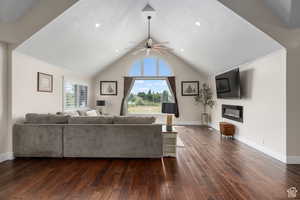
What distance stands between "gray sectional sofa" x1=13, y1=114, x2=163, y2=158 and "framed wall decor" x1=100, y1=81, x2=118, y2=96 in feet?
17.4

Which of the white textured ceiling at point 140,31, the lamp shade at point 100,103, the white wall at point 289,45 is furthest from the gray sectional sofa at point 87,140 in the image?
the lamp shade at point 100,103

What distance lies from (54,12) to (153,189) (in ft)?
12.7

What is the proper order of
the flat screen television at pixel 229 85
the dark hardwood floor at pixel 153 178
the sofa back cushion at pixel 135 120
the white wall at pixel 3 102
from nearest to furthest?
the dark hardwood floor at pixel 153 178 < the white wall at pixel 3 102 < the sofa back cushion at pixel 135 120 < the flat screen television at pixel 229 85

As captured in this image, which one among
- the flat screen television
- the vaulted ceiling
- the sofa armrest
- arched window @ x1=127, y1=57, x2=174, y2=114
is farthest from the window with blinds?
the vaulted ceiling

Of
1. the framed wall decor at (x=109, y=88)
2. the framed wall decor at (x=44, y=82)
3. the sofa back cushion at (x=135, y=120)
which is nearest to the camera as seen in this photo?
the sofa back cushion at (x=135, y=120)

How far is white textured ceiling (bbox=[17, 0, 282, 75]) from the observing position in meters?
3.97

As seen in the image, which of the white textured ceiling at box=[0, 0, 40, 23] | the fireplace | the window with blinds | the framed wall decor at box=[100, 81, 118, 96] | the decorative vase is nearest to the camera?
the white textured ceiling at box=[0, 0, 40, 23]

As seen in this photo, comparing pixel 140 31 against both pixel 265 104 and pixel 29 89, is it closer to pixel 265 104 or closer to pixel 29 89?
pixel 29 89

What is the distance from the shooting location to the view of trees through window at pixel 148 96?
30.6ft

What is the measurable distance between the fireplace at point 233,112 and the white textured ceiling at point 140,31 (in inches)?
56.5

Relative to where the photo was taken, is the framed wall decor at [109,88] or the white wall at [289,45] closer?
the white wall at [289,45]

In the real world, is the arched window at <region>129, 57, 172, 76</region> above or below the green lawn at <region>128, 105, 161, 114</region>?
above

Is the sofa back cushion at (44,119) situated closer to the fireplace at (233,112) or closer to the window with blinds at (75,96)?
the window with blinds at (75,96)

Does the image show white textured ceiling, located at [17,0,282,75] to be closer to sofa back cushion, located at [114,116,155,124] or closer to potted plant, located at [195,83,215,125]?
potted plant, located at [195,83,215,125]
